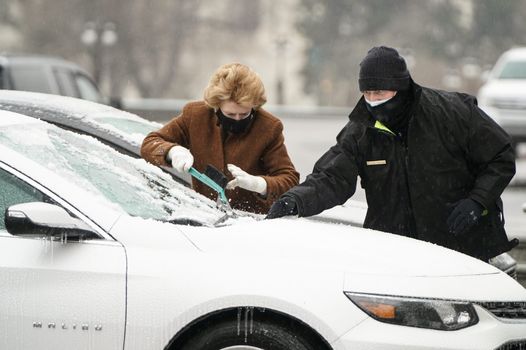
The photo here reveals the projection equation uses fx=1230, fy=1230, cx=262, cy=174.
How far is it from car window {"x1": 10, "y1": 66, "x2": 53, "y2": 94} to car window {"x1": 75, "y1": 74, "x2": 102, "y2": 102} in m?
0.55

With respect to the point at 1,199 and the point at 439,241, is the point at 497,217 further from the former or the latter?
the point at 1,199

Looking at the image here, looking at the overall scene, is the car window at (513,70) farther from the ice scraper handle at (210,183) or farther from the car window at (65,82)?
the ice scraper handle at (210,183)

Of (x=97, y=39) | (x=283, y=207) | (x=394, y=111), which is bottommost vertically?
(x=97, y=39)

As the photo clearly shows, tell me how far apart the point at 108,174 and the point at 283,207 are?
82 centimetres

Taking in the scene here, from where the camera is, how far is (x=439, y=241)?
226 inches

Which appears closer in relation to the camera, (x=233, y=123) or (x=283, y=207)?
(x=283, y=207)

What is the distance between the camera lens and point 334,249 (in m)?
4.58

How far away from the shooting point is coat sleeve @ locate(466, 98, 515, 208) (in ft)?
18.3

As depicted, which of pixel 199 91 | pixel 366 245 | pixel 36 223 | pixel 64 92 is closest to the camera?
pixel 36 223

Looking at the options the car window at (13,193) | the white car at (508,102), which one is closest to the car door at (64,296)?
the car window at (13,193)

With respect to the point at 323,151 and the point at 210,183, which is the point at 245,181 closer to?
the point at 210,183

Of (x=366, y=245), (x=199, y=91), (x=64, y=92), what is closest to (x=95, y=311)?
(x=366, y=245)

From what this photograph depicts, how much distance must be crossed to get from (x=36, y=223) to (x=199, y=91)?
77344 mm

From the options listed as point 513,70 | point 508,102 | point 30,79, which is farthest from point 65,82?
point 513,70
